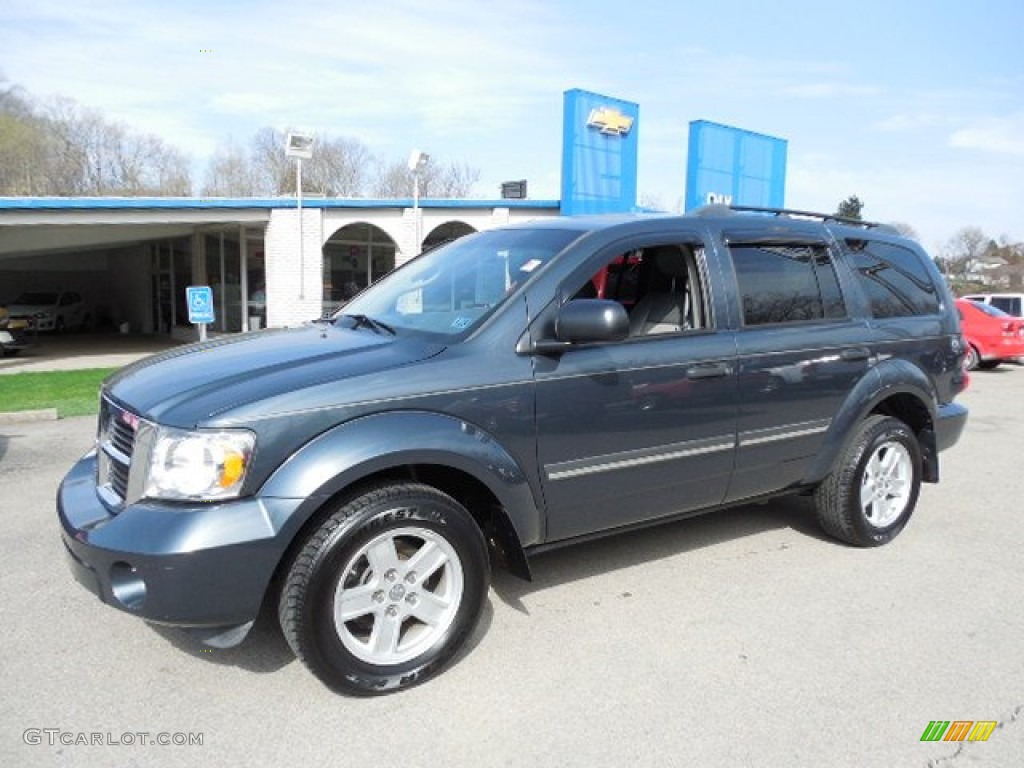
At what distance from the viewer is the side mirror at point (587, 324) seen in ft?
10.8

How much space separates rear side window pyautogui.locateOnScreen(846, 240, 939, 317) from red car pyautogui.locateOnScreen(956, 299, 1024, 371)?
13.4 meters

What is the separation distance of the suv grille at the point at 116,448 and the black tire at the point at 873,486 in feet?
12.2

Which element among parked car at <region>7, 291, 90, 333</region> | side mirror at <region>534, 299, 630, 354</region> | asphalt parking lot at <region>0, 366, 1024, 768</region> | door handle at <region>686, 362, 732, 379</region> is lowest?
parked car at <region>7, 291, 90, 333</region>

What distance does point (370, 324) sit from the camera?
387 cm

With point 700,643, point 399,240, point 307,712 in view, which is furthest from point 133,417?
point 399,240

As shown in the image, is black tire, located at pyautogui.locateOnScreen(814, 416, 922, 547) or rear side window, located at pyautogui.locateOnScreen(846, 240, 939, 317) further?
rear side window, located at pyautogui.locateOnScreen(846, 240, 939, 317)

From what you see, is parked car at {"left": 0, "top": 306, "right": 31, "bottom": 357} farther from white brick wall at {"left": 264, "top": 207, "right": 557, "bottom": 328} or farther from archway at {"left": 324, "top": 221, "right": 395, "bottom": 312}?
archway at {"left": 324, "top": 221, "right": 395, "bottom": 312}

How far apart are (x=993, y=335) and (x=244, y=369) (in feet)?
58.4

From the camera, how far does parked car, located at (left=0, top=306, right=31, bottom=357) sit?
672 inches

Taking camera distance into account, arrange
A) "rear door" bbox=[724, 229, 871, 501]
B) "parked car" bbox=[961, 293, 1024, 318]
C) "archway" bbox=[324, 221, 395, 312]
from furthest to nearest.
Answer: "parked car" bbox=[961, 293, 1024, 318] → "archway" bbox=[324, 221, 395, 312] → "rear door" bbox=[724, 229, 871, 501]

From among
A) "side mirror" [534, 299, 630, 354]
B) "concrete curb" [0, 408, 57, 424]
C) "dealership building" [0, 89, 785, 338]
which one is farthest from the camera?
"dealership building" [0, 89, 785, 338]

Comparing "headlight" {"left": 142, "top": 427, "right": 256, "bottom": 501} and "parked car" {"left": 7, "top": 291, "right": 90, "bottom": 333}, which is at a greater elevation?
"headlight" {"left": 142, "top": 427, "right": 256, "bottom": 501}

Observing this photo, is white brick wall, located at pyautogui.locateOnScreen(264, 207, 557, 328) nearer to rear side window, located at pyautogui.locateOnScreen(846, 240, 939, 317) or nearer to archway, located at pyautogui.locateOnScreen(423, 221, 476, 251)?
archway, located at pyautogui.locateOnScreen(423, 221, 476, 251)

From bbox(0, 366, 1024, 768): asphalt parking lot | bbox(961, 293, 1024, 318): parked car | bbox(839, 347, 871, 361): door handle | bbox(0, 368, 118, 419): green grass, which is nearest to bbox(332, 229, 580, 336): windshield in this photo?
bbox(0, 366, 1024, 768): asphalt parking lot
